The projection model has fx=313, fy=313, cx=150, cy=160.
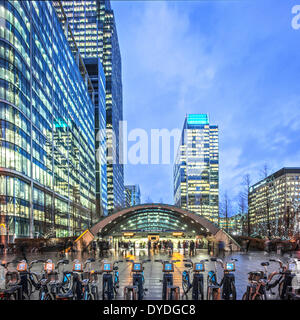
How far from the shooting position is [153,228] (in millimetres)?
71750

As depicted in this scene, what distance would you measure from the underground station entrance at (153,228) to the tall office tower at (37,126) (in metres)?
10.2

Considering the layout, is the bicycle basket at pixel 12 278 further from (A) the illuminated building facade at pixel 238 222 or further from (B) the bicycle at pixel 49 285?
(A) the illuminated building facade at pixel 238 222

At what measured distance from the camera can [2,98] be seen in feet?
132

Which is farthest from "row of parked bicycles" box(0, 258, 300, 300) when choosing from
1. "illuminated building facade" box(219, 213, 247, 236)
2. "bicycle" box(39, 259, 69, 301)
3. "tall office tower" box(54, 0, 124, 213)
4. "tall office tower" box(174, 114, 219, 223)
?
"tall office tower" box(174, 114, 219, 223)

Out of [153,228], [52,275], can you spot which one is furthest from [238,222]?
[52,275]

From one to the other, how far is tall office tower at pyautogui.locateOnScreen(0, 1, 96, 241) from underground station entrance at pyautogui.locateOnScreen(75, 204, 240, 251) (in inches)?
401

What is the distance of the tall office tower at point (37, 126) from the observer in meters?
41.1

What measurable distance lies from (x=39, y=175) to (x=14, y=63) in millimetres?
18405

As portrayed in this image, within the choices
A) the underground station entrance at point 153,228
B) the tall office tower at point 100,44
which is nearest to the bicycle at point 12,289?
the underground station entrance at point 153,228

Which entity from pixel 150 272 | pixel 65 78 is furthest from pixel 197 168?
pixel 150 272

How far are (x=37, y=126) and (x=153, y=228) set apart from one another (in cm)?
3502

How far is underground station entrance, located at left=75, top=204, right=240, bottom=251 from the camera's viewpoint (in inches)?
1614

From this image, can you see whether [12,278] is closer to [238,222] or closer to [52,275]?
[52,275]

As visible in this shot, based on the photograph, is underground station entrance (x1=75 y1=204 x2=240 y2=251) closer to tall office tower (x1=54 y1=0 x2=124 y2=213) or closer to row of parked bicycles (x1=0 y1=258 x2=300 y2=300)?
row of parked bicycles (x1=0 y1=258 x2=300 y2=300)
